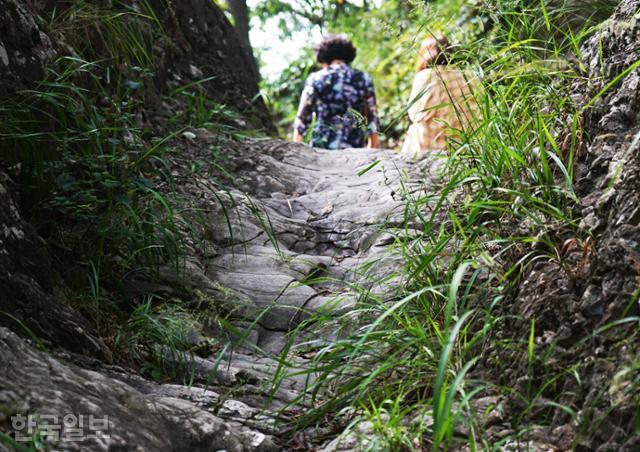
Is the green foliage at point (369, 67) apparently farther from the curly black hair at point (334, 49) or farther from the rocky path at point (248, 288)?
the rocky path at point (248, 288)

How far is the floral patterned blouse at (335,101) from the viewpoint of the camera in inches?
249

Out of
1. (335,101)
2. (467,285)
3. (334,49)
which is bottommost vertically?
(467,285)

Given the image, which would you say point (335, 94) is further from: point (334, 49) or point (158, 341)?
point (158, 341)

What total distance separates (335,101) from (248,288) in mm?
3215

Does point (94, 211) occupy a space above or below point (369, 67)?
below

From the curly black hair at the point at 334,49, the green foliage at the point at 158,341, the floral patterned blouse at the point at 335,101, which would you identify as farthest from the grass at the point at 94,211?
the curly black hair at the point at 334,49

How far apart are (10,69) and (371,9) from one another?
8956 millimetres

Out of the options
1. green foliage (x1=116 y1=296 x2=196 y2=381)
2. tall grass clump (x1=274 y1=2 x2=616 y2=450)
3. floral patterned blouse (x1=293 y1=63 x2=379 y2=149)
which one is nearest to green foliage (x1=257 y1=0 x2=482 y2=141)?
floral patterned blouse (x1=293 y1=63 x2=379 y2=149)

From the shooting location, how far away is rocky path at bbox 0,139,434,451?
2002mm

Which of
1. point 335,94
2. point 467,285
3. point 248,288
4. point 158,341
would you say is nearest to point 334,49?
point 335,94

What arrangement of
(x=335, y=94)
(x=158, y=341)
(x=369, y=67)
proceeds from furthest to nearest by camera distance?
1. (x=369, y=67)
2. (x=335, y=94)
3. (x=158, y=341)

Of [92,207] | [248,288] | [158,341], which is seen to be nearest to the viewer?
[158,341]

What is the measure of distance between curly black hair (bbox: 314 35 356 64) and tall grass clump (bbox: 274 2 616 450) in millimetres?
3212

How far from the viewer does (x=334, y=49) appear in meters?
6.35
